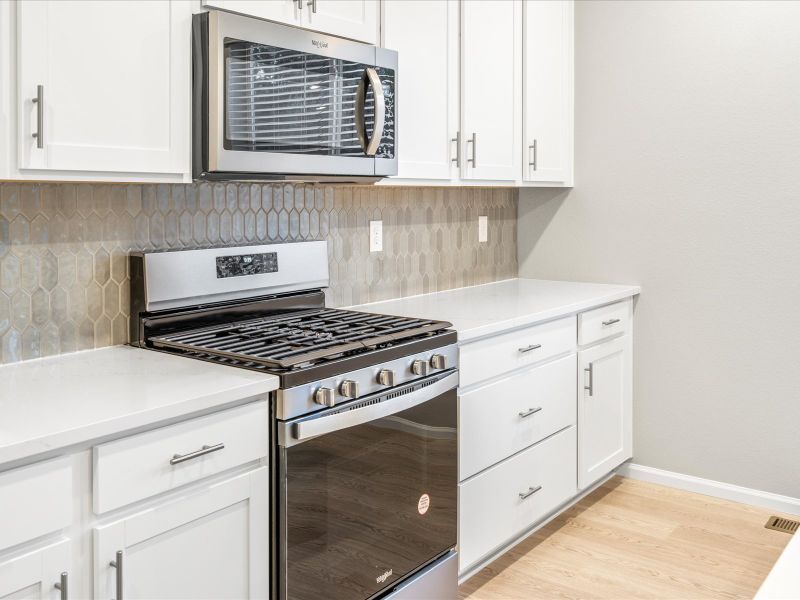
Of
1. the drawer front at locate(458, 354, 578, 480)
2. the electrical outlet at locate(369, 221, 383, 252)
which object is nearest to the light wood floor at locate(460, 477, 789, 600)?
the drawer front at locate(458, 354, 578, 480)

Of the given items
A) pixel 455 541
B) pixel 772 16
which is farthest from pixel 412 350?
pixel 772 16

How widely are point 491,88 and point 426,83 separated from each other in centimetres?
42

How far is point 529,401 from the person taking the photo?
2.70 m

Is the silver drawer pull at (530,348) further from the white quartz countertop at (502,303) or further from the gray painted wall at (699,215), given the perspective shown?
the gray painted wall at (699,215)

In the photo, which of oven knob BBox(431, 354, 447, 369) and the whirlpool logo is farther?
oven knob BBox(431, 354, 447, 369)

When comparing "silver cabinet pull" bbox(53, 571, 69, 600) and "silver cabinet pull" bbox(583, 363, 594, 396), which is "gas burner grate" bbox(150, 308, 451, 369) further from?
"silver cabinet pull" bbox(583, 363, 594, 396)

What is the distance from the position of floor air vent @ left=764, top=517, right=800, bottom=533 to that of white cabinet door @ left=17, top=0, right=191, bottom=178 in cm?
254

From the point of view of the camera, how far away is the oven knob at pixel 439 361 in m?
2.15

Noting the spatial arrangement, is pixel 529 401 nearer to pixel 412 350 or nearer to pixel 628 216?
pixel 412 350

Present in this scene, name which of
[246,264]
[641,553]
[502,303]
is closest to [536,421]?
[502,303]

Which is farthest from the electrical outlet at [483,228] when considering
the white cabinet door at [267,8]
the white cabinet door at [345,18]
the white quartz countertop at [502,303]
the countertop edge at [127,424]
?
the countertop edge at [127,424]

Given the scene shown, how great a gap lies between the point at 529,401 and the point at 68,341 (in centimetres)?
150

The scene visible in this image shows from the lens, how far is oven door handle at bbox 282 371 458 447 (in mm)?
1710

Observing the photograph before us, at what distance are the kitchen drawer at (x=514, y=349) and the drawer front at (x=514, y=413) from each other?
43mm
